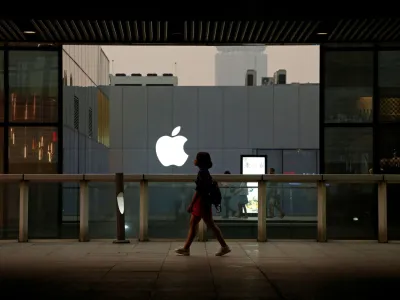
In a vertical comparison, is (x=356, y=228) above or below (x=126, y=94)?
below

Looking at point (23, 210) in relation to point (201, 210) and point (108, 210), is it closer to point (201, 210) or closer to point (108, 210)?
point (108, 210)

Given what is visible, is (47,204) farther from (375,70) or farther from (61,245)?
(375,70)

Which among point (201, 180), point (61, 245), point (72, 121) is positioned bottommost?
point (61, 245)

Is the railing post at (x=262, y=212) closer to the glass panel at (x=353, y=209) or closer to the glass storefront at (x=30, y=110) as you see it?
the glass panel at (x=353, y=209)

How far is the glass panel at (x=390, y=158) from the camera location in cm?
1545

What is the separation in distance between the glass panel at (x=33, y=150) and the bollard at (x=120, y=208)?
3032 mm

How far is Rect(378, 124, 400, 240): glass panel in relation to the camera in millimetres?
15453

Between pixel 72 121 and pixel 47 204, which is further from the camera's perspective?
pixel 72 121

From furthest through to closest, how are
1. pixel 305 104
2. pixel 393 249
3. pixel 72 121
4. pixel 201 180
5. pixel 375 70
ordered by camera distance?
1. pixel 305 104
2. pixel 72 121
3. pixel 375 70
4. pixel 393 249
5. pixel 201 180

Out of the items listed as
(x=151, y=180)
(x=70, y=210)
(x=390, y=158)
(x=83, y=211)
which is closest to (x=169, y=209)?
(x=151, y=180)

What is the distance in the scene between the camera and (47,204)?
49.7 ft

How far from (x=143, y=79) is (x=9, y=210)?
3148 cm

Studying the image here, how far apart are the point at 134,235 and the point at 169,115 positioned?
73.0 feet

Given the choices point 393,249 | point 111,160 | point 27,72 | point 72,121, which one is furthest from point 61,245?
point 111,160
